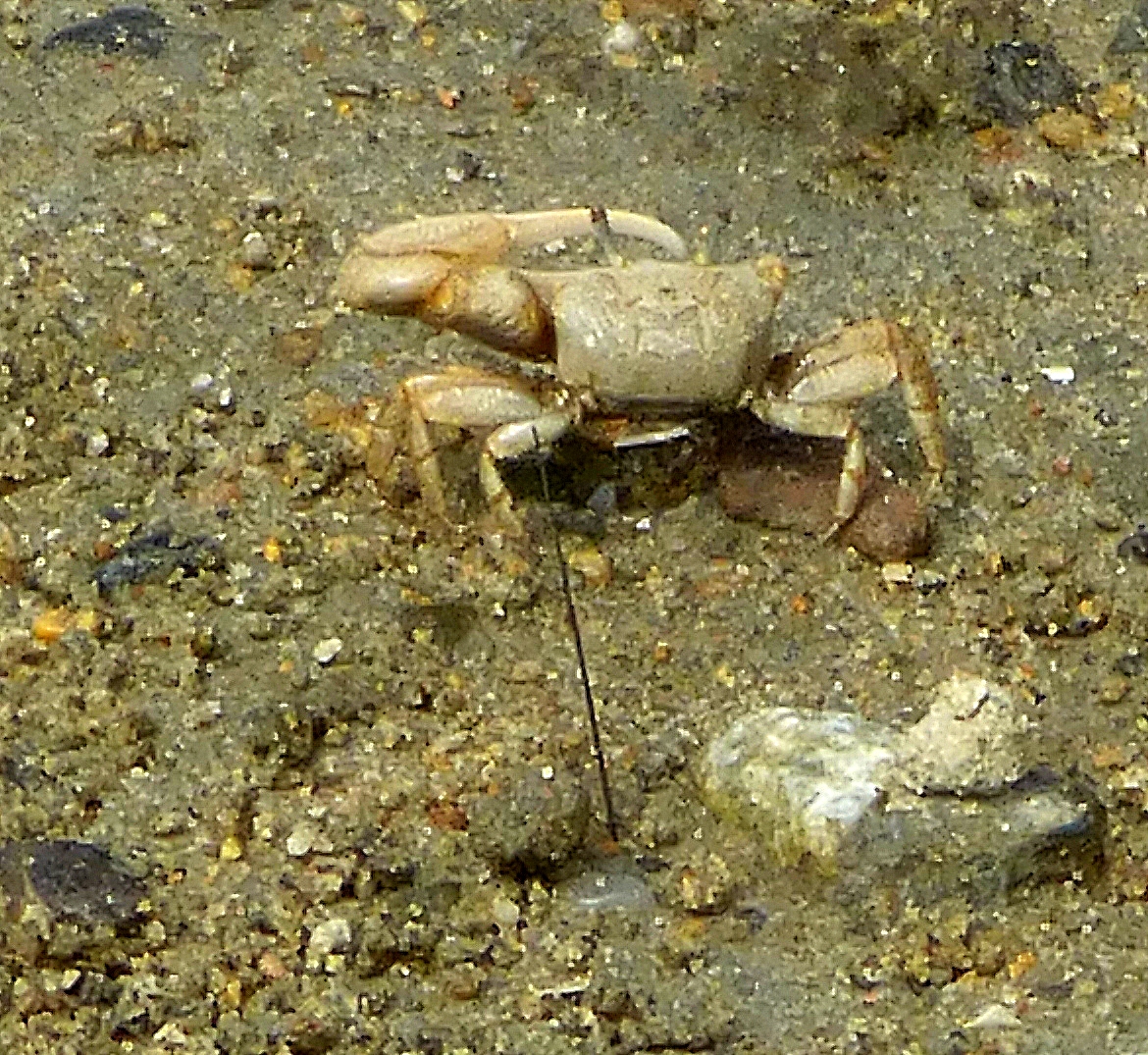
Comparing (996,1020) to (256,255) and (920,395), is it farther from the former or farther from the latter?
(256,255)

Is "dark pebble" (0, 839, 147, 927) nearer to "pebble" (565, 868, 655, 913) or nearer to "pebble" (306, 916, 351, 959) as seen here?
"pebble" (306, 916, 351, 959)

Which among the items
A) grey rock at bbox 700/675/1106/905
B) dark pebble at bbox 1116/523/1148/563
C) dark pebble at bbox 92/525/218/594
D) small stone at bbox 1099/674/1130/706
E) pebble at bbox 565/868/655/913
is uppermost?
grey rock at bbox 700/675/1106/905

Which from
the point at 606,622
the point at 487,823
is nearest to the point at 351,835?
the point at 487,823

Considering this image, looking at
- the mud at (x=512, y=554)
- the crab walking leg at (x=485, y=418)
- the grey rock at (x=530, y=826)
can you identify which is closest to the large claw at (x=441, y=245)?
the crab walking leg at (x=485, y=418)

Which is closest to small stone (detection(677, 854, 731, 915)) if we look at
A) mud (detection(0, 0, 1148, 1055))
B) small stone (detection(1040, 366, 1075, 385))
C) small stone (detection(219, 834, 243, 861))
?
mud (detection(0, 0, 1148, 1055))

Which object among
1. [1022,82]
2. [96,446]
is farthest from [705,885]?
[1022,82]

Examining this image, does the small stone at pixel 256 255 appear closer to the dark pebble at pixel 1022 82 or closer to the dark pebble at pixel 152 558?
the dark pebble at pixel 152 558
